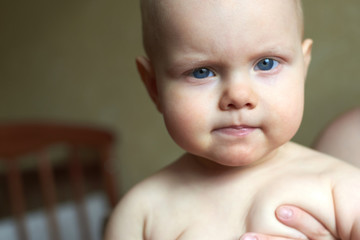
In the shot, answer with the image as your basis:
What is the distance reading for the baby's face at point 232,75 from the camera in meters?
0.62

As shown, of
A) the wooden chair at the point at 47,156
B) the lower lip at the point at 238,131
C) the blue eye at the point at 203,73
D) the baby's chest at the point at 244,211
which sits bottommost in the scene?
the wooden chair at the point at 47,156

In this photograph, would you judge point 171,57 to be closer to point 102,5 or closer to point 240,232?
point 240,232

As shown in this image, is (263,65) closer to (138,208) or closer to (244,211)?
(244,211)

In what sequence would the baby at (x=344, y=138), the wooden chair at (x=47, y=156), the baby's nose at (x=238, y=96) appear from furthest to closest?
the wooden chair at (x=47, y=156), the baby at (x=344, y=138), the baby's nose at (x=238, y=96)

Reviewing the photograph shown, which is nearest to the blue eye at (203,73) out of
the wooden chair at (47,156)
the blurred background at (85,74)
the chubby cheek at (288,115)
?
the chubby cheek at (288,115)

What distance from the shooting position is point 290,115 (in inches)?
25.6

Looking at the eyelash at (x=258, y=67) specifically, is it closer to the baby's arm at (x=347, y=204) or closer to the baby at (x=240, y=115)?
the baby at (x=240, y=115)

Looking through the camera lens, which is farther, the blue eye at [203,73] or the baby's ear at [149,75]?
the baby's ear at [149,75]

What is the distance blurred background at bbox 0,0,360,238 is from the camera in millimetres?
2023

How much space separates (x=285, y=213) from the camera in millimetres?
654

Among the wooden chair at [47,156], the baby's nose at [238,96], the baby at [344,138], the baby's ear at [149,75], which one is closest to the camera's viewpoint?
the baby's nose at [238,96]

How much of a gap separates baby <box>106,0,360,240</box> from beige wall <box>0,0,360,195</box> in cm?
74

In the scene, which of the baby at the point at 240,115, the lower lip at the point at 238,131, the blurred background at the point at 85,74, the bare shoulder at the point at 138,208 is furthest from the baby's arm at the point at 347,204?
the blurred background at the point at 85,74

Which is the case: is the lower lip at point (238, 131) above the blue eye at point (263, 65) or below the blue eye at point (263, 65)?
below
